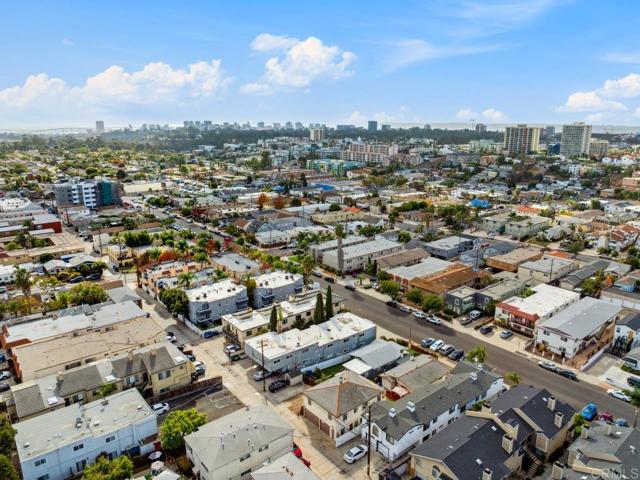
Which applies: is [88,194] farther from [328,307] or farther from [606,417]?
[606,417]

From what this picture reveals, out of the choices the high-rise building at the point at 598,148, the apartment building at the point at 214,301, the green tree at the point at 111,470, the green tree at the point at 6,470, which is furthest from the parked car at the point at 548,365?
the high-rise building at the point at 598,148

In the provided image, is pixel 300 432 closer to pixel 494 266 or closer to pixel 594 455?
pixel 594 455

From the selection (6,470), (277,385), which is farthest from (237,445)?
(6,470)

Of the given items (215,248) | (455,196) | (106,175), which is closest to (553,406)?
(215,248)

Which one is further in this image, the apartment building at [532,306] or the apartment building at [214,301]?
the apartment building at [214,301]

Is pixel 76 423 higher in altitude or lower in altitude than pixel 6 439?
lower

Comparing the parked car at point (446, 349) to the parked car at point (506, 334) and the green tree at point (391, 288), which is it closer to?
the parked car at point (506, 334)

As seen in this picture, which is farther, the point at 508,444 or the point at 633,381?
the point at 633,381
